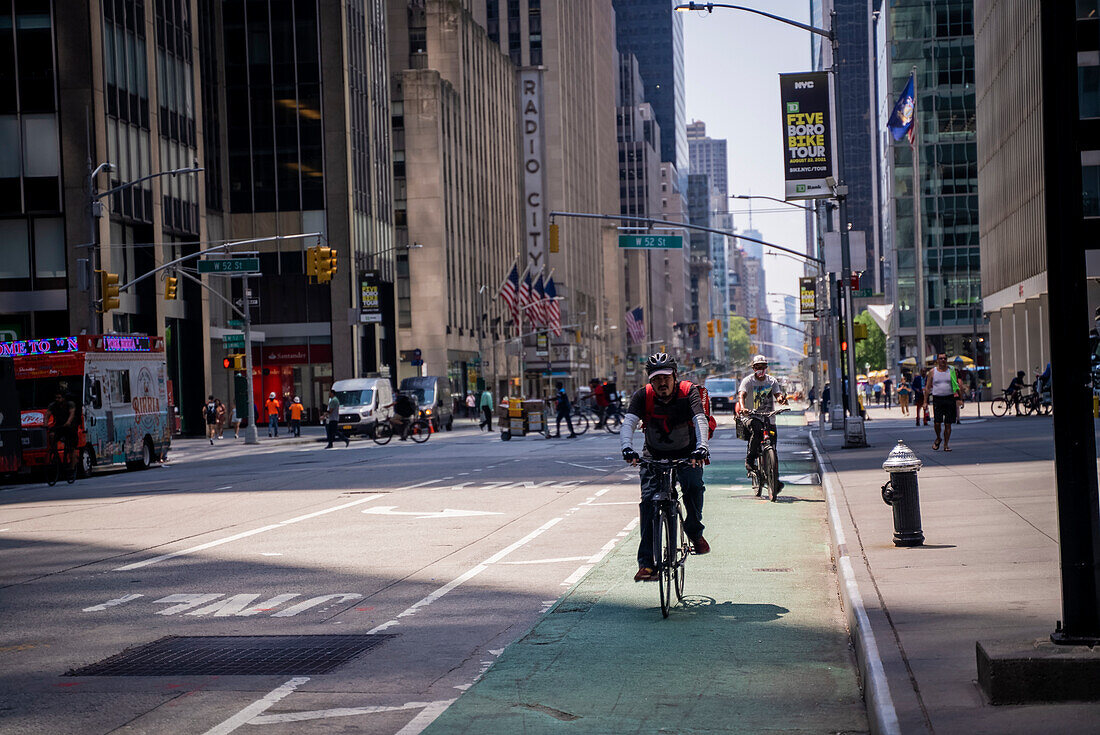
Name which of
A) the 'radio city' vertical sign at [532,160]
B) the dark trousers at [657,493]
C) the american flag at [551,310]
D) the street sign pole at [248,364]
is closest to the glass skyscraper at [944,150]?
the american flag at [551,310]

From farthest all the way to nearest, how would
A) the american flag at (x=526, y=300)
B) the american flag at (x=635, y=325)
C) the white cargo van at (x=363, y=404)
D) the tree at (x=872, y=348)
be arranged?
the tree at (x=872, y=348) < the american flag at (x=635, y=325) < the american flag at (x=526, y=300) < the white cargo van at (x=363, y=404)

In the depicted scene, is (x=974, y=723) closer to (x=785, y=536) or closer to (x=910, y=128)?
(x=785, y=536)

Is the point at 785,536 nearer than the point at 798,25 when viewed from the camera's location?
Yes

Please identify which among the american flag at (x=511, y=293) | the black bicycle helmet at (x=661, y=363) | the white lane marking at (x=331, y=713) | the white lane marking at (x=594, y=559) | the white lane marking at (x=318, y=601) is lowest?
the white lane marking at (x=594, y=559)

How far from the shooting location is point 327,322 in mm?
73812

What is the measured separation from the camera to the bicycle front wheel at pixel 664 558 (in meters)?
9.93

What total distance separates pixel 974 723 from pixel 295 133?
7003 cm

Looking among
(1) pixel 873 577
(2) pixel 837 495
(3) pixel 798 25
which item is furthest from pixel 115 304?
(1) pixel 873 577

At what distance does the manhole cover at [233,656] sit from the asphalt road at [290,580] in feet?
0.51

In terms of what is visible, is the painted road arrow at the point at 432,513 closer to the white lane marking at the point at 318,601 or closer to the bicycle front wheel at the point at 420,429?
the white lane marking at the point at 318,601

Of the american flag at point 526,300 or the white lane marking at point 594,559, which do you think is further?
the american flag at point 526,300

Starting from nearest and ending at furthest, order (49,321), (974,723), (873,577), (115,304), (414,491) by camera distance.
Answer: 1. (974,723)
2. (873,577)
3. (414,491)
4. (115,304)
5. (49,321)

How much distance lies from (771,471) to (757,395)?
1160 millimetres

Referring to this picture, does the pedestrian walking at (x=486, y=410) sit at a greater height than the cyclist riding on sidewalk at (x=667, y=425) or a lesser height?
lesser
